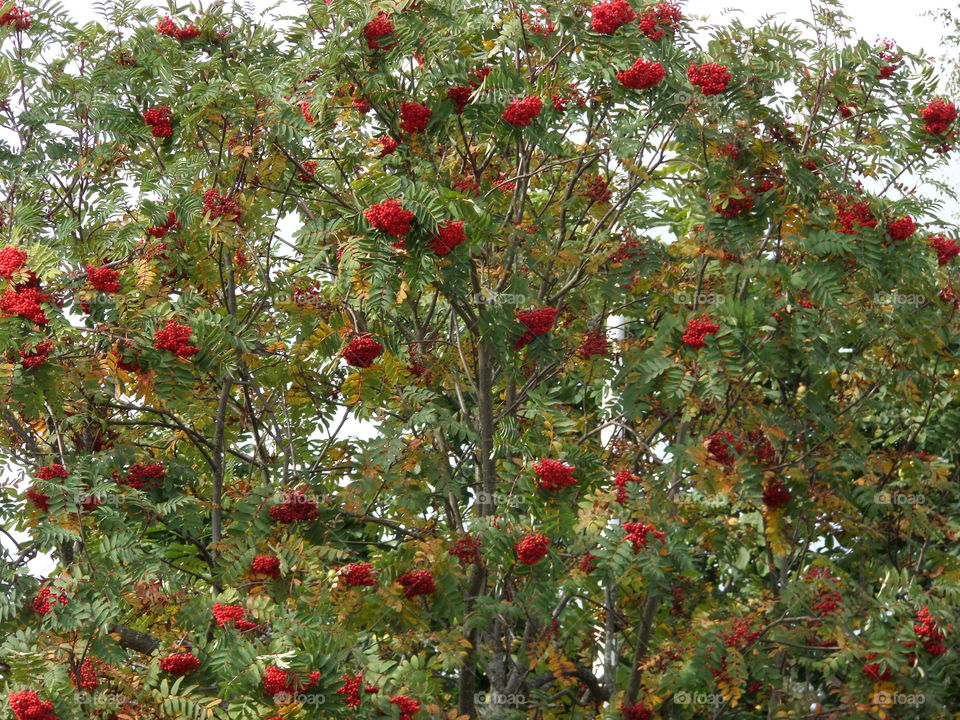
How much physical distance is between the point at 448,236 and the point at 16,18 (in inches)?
123

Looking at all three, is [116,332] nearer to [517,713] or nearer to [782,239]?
[517,713]

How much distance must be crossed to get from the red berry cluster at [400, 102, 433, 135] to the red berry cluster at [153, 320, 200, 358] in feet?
5.02

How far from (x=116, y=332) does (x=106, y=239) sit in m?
1.27

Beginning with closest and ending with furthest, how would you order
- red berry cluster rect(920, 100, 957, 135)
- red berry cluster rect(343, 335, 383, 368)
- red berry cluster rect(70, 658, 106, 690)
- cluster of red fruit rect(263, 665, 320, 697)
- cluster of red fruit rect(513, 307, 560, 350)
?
cluster of red fruit rect(263, 665, 320, 697), red berry cluster rect(70, 658, 106, 690), red berry cluster rect(343, 335, 383, 368), cluster of red fruit rect(513, 307, 560, 350), red berry cluster rect(920, 100, 957, 135)

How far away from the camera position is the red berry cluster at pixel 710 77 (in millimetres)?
6164

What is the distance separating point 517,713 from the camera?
6.53 metres

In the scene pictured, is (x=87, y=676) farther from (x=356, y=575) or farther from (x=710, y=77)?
(x=710, y=77)

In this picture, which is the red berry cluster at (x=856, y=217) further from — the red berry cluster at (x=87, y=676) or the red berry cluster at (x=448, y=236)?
the red berry cluster at (x=87, y=676)

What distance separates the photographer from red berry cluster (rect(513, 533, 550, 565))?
232 inches

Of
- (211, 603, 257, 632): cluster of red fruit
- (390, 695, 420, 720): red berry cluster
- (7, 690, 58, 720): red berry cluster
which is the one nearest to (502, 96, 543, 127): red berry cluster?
(211, 603, 257, 632): cluster of red fruit

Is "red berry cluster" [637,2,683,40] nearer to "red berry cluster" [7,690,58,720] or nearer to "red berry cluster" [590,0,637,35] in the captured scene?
"red berry cluster" [590,0,637,35]

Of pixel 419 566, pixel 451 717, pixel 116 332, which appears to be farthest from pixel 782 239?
pixel 116 332

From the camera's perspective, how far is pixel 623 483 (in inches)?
249

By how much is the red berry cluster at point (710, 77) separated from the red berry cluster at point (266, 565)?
123 inches
